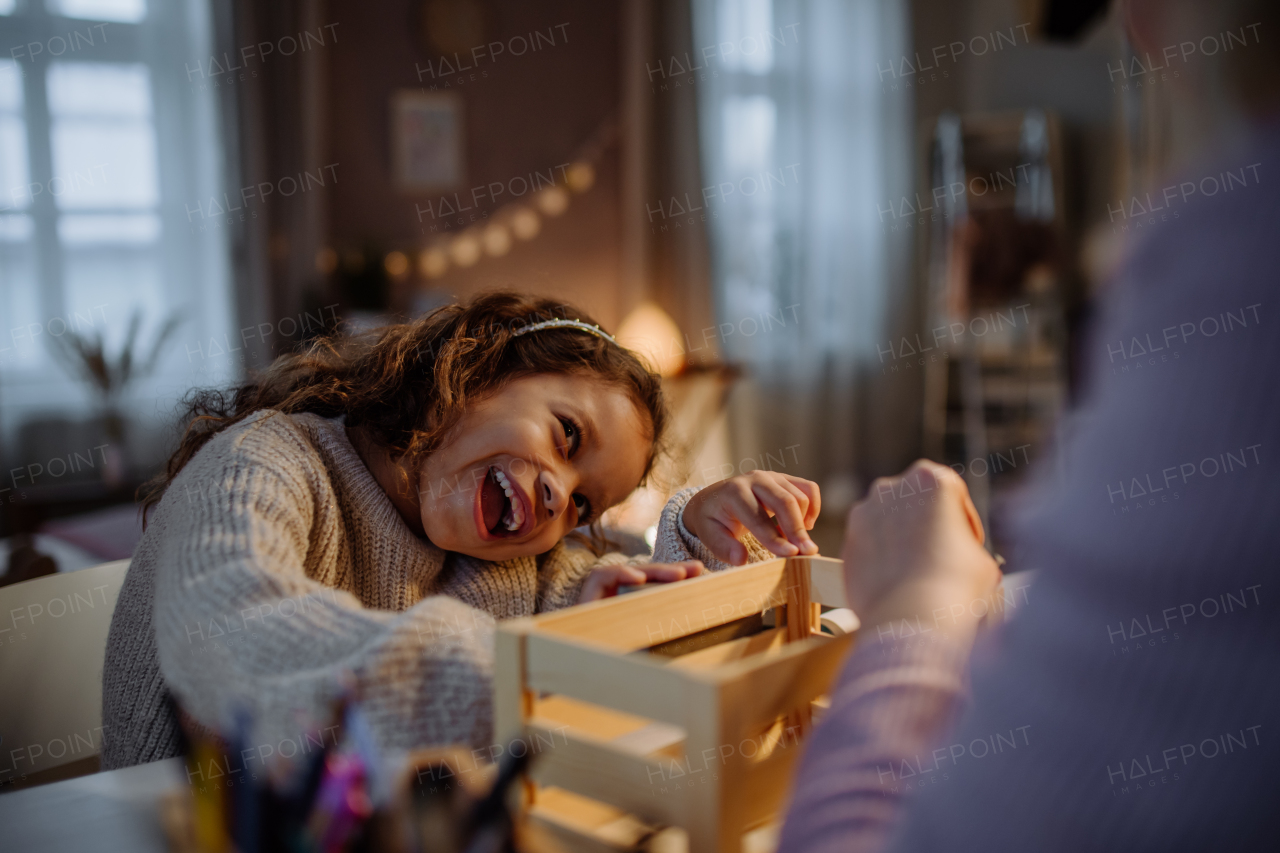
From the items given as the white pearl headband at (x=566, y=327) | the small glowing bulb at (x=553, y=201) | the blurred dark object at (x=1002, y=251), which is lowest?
the white pearl headband at (x=566, y=327)

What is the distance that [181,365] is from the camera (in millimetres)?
3447

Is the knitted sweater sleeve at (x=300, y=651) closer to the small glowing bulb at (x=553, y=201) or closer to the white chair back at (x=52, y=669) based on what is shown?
the white chair back at (x=52, y=669)

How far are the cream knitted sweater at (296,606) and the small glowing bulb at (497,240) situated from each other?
3.36 m

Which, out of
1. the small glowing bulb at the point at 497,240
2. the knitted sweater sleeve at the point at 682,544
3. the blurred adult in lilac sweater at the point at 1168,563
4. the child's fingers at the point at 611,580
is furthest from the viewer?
the small glowing bulb at the point at 497,240

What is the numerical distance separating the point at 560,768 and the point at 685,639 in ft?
0.75

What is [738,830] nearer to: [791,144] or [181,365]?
[181,365]

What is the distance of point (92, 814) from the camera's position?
0.53 metres

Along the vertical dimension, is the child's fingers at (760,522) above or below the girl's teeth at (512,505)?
below

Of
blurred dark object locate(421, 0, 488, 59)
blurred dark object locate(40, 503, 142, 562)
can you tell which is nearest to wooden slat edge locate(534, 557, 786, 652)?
blurred dark object locate(40, 503, 142, 562)

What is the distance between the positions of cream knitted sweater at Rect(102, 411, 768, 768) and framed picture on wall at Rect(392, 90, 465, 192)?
10.8 ft

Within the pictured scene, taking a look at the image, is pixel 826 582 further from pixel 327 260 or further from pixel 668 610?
pixel 327 260

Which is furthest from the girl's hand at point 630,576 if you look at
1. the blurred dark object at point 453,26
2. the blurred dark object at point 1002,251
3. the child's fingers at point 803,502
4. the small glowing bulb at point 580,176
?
the small glowing bulb at point 580,176

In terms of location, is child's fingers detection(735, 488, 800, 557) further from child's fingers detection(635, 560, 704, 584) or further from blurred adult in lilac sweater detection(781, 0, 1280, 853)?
blurred adult in lilac sweater detection(781, 0, 1280, 853)

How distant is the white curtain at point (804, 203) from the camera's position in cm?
406
